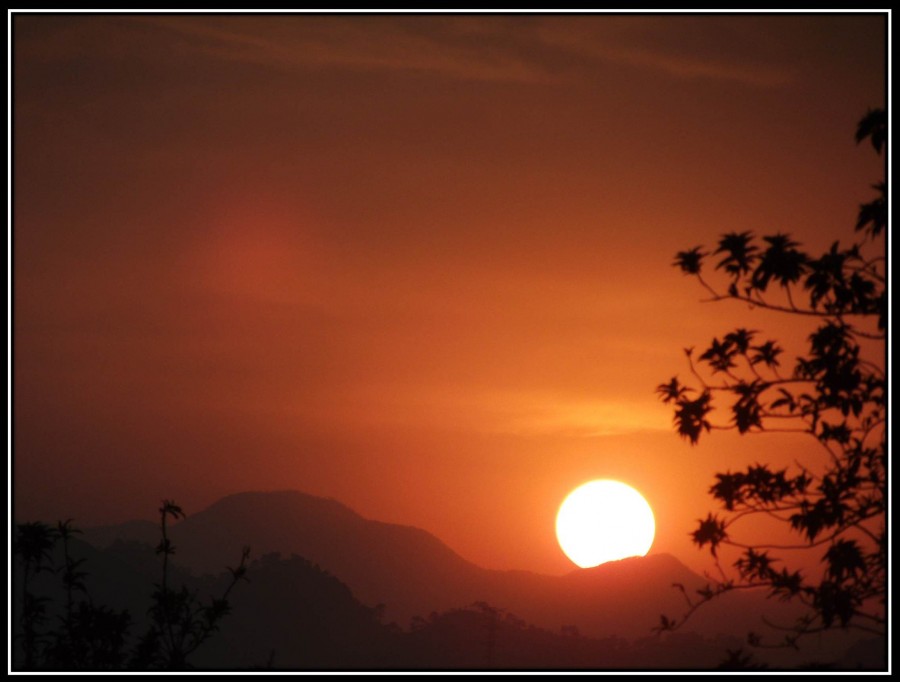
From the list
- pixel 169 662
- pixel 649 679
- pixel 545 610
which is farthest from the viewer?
pixel 545 610

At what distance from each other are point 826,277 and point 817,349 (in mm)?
669

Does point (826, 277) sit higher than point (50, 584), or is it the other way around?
point (826, 277)

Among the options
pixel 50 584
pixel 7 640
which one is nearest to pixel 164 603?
pixel 7 640

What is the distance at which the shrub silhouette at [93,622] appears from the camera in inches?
472

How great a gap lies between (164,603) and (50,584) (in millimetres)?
78483

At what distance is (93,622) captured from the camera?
12.5 m

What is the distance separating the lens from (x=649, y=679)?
980cm

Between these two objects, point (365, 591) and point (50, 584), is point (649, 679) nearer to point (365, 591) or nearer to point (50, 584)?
point (50, 584)

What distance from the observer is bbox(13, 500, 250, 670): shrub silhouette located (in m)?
12.0

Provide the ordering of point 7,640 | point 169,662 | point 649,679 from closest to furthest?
point 649,679, point 7,640, point 169,662

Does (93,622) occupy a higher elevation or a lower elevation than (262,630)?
higher

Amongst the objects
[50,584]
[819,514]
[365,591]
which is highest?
[819,514]

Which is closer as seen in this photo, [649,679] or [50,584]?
[649,679]

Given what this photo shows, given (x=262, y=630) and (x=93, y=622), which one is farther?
(x=262, y=630)
